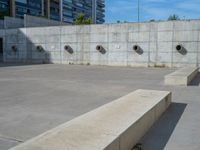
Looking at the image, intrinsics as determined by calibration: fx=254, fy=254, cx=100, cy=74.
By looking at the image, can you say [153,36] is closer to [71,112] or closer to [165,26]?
[165,26]

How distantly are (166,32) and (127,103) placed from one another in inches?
504

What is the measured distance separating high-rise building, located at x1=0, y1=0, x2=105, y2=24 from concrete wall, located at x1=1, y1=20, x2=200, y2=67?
3211cm

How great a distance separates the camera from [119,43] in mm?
18156

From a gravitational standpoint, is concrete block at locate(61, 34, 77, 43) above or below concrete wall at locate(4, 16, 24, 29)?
below

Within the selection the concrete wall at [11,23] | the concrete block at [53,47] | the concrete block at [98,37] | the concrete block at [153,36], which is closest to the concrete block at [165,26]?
the concrete block at [153,36]

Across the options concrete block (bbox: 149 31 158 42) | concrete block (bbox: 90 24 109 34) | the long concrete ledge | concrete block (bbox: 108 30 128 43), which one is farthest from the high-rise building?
the long concrete ledge

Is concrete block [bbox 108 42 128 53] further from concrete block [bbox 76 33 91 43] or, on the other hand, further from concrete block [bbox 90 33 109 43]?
concrete block [bbox 76 33 91 43]

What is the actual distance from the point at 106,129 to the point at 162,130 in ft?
4.67

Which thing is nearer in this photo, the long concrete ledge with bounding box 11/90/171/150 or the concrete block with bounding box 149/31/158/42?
the long concrete ledge with bounding box 11/90/171/150

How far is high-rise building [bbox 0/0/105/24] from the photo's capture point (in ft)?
177

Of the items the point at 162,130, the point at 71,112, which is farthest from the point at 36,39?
the point at 162,130

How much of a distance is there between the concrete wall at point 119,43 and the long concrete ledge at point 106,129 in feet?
39.9

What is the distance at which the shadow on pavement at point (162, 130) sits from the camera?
3.62 metres

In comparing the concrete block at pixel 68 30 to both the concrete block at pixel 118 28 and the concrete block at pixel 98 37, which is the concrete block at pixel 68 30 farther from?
the concrete block at pixel 118 28
